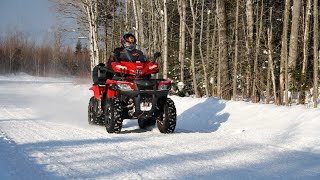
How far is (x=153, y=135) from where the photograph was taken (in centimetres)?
876

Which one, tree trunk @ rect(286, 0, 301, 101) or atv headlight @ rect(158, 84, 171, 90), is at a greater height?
tree trunk @ rect(286, 0, 301, 101)

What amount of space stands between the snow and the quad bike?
1.14 ft

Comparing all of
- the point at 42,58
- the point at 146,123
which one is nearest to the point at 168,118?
the point at 146,123

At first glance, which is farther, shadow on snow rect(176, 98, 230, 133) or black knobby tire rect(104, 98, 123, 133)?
shadow on snow rect(176, 98, 230, 133)

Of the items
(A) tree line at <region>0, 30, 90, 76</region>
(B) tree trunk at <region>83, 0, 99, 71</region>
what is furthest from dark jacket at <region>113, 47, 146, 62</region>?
(A) tree line at <region>0, 30, 90, 76</region>

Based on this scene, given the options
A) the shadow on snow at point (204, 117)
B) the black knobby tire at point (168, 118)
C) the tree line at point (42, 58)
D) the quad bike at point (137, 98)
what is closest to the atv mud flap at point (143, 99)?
the quad bike at point (137, 98)

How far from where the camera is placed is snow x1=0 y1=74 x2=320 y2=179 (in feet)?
17.1

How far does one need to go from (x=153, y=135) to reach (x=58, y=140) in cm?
196

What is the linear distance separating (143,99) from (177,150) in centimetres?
228

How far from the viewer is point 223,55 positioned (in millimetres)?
16984

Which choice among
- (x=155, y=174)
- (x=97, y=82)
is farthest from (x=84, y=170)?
(x=97, y=82)

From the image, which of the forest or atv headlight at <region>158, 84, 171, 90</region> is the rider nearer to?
atv headlight at <region>158, 84, 171, 90</region>

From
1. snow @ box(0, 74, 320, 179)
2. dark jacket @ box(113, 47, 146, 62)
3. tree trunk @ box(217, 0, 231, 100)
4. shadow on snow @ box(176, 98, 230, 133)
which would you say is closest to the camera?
snow @ box(0, 74, 320, 179)

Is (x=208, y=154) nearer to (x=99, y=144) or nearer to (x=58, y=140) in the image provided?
(x=99, y=144)
